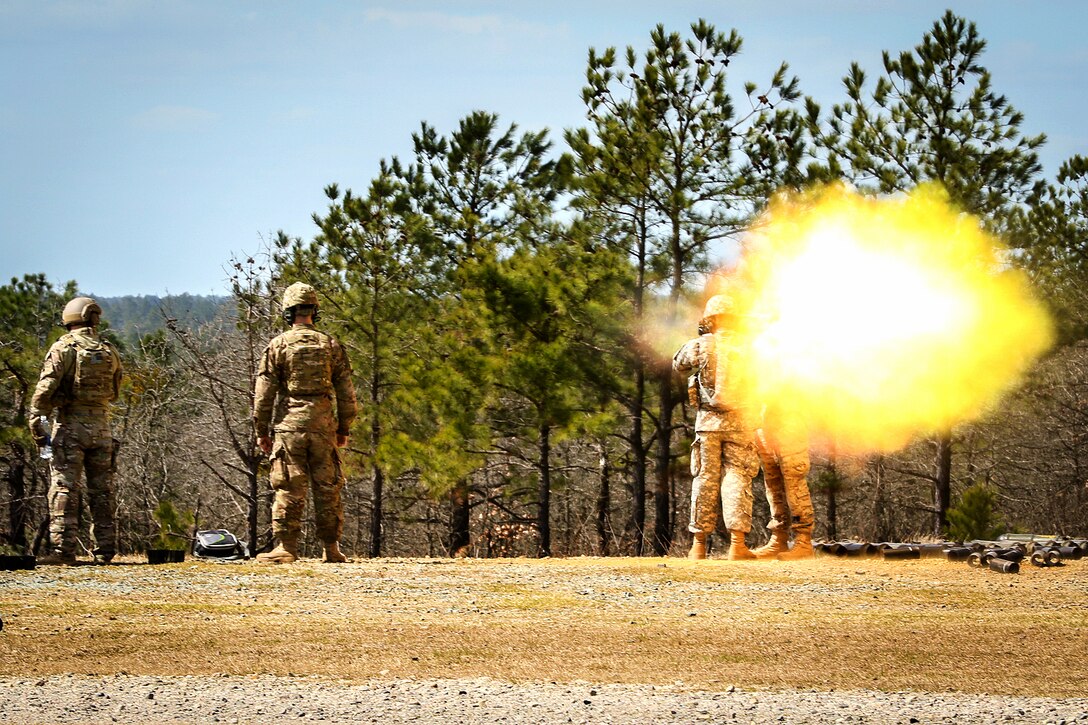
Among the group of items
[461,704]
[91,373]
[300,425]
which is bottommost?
[461,704]

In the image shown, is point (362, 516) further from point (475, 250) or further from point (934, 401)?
point (934, 401)

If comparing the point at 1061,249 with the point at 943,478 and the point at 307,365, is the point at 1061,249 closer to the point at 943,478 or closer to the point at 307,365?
the point at 943,478

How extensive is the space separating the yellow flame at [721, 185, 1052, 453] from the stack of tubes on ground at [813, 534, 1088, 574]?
5.94 metres

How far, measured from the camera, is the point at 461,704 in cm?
710

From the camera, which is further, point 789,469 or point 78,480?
point 789,469

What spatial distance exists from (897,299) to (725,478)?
32.9 ft

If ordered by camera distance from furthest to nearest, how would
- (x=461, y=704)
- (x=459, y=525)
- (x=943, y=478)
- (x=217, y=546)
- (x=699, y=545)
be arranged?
(x=459, y=525)
(x=943, y=478)
(x=217, y=546)
(x=699, y=545)
(x=461, y=704)

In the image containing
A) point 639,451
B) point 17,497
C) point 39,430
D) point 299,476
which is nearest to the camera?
point 299,476

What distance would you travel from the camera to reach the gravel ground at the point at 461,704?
6.77 metres

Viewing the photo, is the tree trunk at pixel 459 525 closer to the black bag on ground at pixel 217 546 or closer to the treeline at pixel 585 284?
the treeline at pixel 585 284

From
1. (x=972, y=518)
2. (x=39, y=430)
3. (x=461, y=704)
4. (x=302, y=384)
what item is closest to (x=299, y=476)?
(x=302, y=384)

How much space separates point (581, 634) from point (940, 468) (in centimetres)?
2005

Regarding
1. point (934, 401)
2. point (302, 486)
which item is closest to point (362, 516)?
point (934, 401)

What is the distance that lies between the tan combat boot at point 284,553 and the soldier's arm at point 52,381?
275 centimetres
